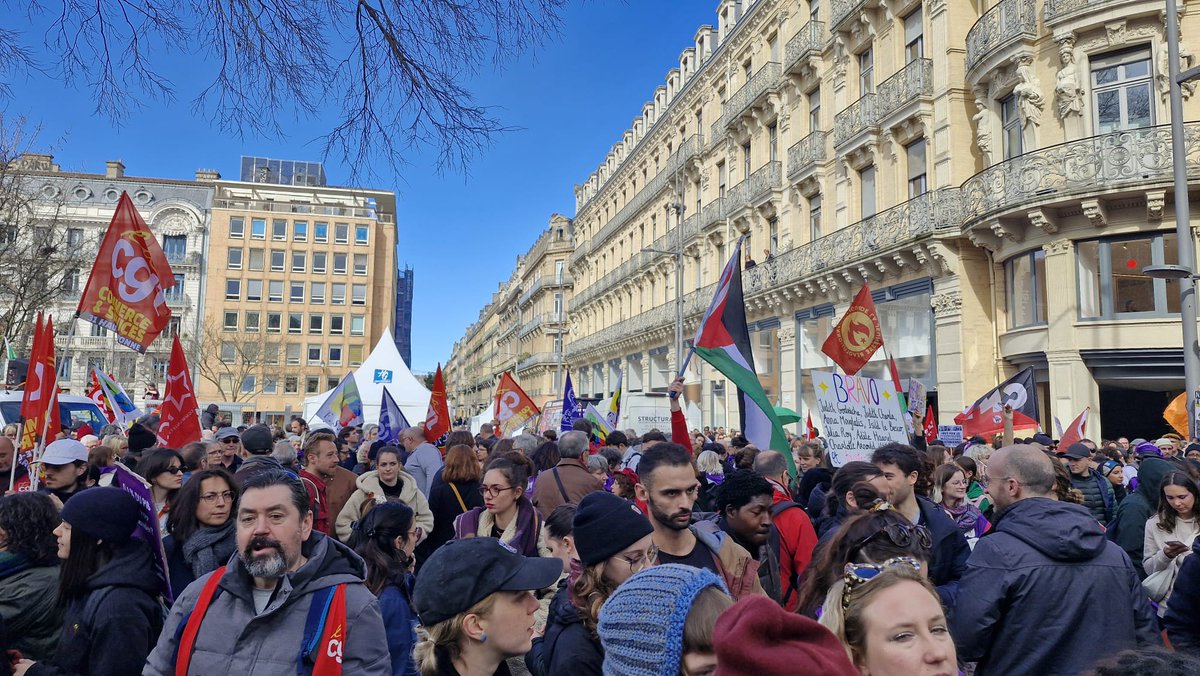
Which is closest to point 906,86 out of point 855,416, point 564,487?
point 855,416

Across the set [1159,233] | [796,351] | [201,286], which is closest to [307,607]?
[1159,233]

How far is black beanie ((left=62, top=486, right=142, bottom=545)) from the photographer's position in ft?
9.98

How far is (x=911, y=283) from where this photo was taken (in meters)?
19.8

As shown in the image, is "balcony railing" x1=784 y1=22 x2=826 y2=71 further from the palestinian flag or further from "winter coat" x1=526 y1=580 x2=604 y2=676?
"winter coat" x1=526 y1=580 x2=604 y2=676

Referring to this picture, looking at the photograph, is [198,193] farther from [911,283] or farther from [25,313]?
[911,283]

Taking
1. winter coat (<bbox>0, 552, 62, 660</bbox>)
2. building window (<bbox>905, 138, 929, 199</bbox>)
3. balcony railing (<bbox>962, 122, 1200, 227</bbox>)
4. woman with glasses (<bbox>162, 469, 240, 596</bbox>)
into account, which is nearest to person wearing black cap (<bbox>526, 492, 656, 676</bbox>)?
woman with glasses (<bbox>162, 469, 240, 596</bbox>)

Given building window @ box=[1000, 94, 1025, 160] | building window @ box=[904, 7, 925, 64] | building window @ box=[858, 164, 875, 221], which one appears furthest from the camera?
building window @ box=[858, 164, 875, 221]

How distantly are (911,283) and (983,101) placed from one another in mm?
4557

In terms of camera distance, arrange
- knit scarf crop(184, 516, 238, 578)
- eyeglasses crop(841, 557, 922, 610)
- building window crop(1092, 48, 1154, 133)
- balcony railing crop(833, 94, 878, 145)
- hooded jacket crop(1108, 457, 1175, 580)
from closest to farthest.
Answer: eyeglasses crop(841, 557, 922, 610) → knit scarf crop(184, 516, 238, 578) → hooded jacket crop(1108, 457, 1175, 580) → building window crop(1092, 48, 1154, 133) → balcony railing crop(833, 94, 878, 145)

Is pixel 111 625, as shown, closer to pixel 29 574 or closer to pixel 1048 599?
pixel 29 574

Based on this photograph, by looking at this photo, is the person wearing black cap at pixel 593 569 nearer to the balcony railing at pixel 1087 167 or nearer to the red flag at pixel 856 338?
the red flag at pixel 856 338

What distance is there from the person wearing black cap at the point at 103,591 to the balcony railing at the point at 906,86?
1985 cm

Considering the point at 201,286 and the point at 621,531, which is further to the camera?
the point at 201,286

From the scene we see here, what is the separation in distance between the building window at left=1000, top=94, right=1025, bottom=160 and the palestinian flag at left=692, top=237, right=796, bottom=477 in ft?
37.0
